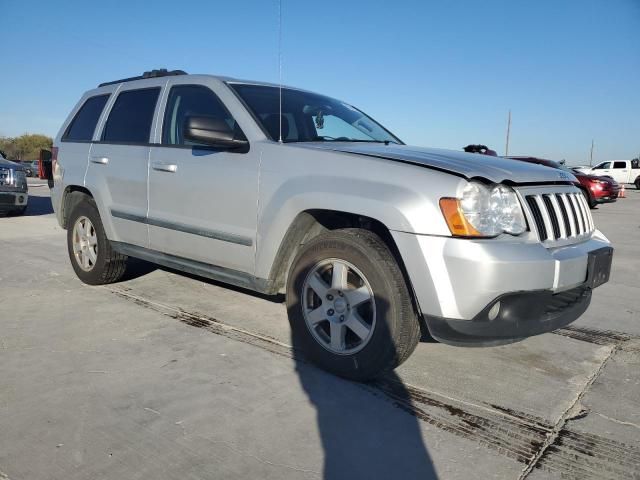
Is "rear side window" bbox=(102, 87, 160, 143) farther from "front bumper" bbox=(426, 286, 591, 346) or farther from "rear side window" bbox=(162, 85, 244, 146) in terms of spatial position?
"front bumper" bbox=(426, 286, 591, 346)

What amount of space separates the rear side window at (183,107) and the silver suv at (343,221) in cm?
1

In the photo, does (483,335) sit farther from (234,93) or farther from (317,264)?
(234,93)

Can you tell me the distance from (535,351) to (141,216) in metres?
3.08

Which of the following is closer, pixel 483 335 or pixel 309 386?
pixel 483 335

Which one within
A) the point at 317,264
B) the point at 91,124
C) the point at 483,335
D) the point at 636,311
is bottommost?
the point at 636,311

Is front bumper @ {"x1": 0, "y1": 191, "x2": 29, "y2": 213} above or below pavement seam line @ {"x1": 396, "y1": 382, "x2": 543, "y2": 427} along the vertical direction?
above

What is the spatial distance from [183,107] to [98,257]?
67.2 inches

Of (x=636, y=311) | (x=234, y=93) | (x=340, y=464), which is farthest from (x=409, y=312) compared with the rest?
(x=636, y=311)

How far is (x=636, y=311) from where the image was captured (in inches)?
173

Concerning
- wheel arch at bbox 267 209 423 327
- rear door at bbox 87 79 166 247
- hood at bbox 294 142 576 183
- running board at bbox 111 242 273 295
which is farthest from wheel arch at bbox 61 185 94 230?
hood at bbox 294 142 576 183

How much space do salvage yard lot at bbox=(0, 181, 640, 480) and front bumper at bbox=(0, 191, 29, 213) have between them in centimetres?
720

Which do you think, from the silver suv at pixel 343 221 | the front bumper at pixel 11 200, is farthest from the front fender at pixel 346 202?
the front bumper at pixel 11 200

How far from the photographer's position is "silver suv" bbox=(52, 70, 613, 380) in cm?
246

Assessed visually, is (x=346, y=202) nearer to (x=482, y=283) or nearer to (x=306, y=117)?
(x=482, y=283)
